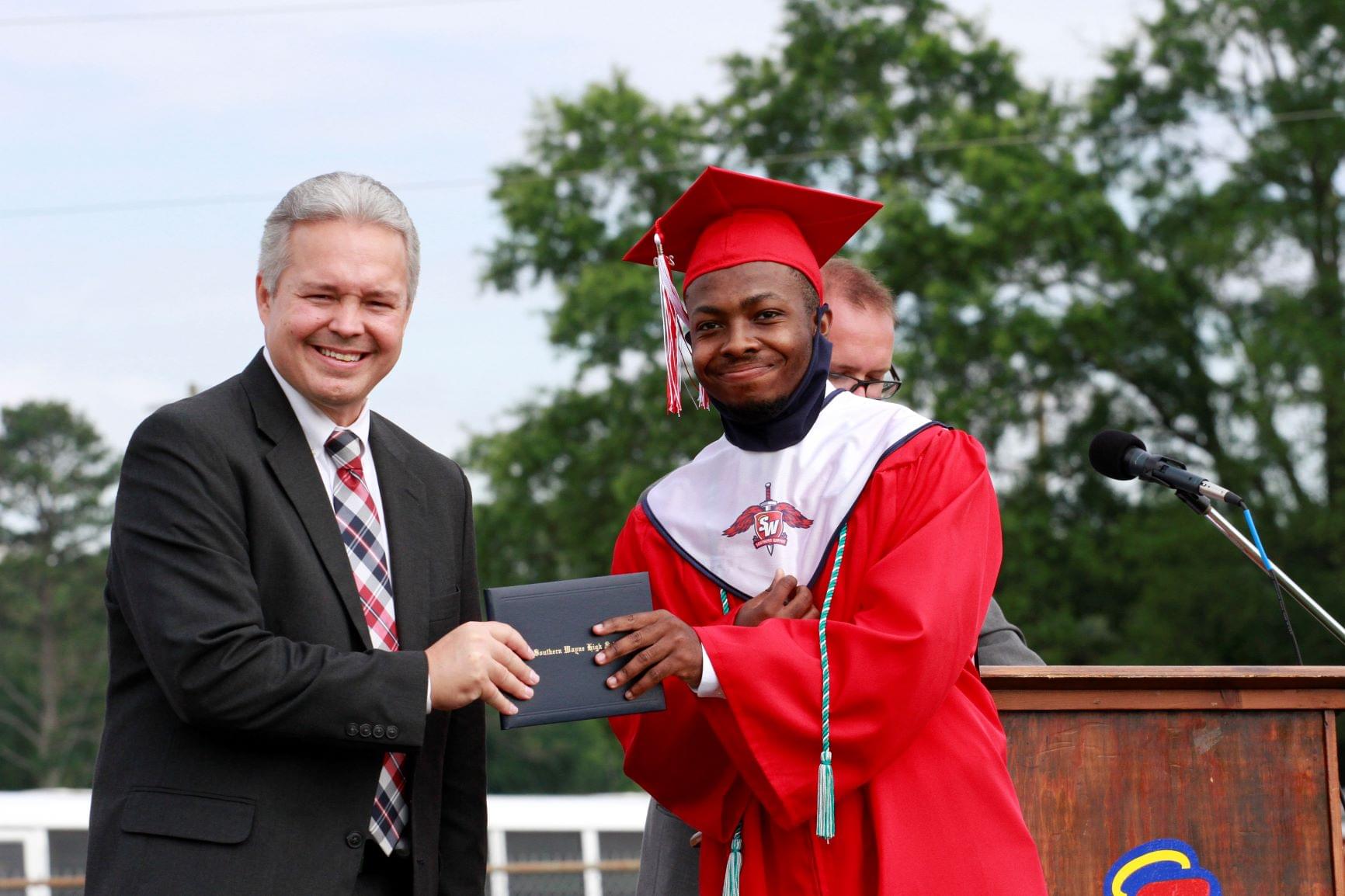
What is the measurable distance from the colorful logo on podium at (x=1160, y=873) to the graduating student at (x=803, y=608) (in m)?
0.63

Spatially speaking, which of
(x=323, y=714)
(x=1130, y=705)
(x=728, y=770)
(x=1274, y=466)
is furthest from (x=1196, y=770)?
(x=1274, y=466)

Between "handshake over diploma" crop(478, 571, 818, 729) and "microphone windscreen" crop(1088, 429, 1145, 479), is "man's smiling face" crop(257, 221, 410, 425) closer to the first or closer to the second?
"handshake over diploma" crop(478, 571, 818, 729)

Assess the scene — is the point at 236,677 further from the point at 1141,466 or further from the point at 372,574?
the point at 1141,466

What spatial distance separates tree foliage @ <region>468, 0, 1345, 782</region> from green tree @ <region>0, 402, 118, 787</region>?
89.9 feet

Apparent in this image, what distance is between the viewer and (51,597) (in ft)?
147

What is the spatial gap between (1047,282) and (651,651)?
16.5 m

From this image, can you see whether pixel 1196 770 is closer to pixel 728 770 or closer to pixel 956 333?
pixel 728 770

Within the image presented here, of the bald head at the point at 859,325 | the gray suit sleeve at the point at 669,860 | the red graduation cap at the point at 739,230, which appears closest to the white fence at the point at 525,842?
the gray suit sleeve at the point at 669,860

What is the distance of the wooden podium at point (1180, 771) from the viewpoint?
133 inches

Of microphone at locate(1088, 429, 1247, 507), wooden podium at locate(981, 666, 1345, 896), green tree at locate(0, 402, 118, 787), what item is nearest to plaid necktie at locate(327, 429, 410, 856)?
wooden podium at locate(981, 666, 1345, 896)

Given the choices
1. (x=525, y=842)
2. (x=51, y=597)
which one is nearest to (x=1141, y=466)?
Result: (x=525, y=842)

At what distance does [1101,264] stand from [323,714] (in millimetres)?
16700

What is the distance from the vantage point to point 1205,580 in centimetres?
1789

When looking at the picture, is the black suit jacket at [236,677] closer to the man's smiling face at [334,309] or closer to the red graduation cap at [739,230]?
the man's smiling face at [334,309]
